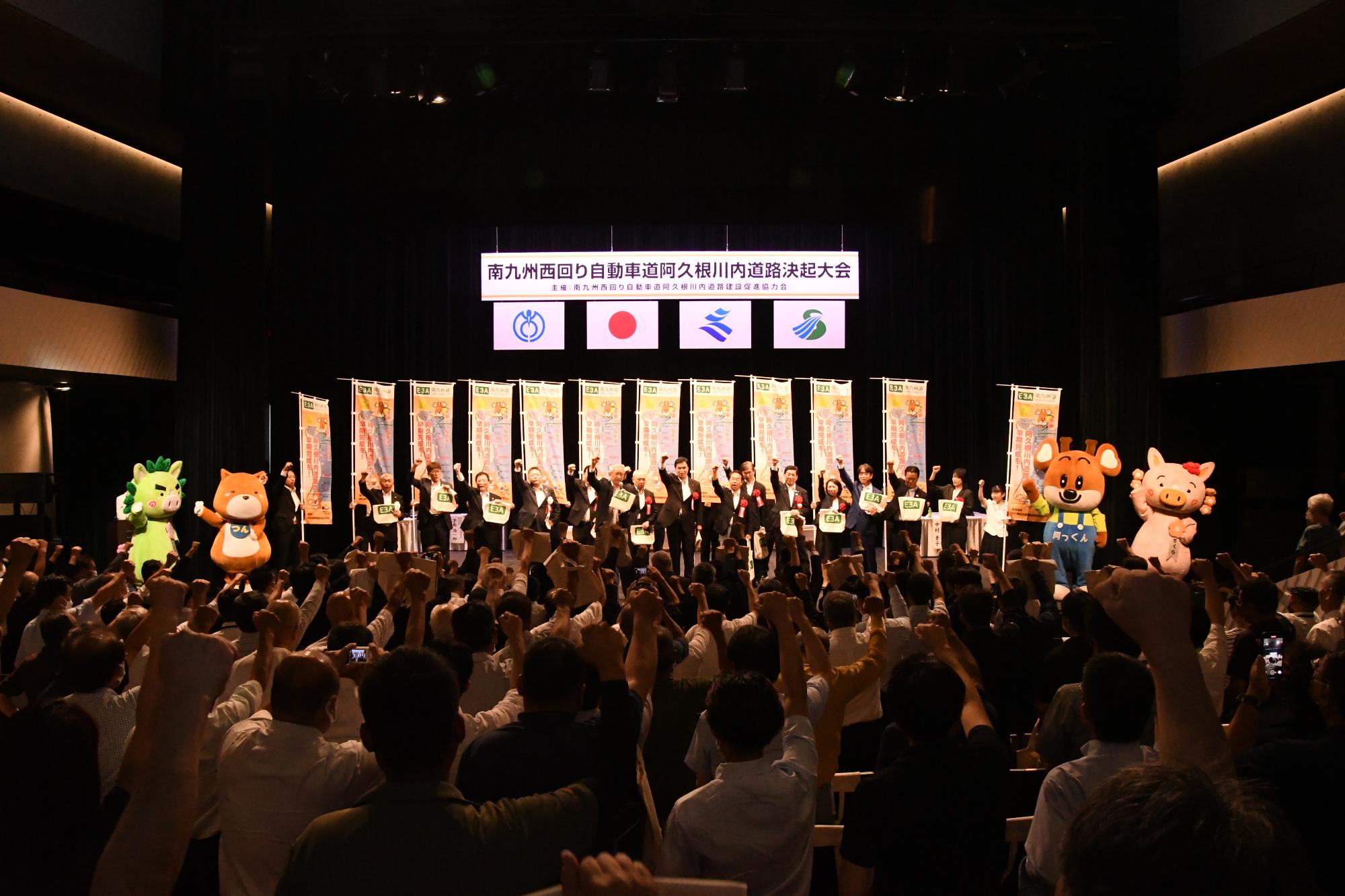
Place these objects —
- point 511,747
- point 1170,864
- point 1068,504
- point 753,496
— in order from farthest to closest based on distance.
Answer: point 753,496 → point 1068,504 → point 511,747 → point 1170,864

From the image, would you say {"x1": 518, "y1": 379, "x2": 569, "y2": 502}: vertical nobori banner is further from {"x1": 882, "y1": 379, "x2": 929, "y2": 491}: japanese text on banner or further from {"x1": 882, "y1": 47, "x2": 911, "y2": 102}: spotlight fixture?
{"x1": 882, "y1": 47, "x2": 911, "y2": 102}: spotlight fixture

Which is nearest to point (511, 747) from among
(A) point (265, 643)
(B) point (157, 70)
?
(A) point (265, 643)

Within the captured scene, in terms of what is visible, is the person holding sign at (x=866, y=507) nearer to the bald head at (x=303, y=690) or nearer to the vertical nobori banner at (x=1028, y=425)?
the vertical nobori banner at (x=1028, y=425)

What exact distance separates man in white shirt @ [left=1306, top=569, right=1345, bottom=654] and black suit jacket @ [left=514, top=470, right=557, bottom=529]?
864 centimetres

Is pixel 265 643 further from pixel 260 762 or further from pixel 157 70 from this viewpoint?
pixel 157 70

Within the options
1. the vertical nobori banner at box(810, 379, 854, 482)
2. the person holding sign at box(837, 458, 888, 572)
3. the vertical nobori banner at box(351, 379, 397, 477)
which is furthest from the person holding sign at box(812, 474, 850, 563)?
the vertical nobori banner at box(351, 379, 397, 477)

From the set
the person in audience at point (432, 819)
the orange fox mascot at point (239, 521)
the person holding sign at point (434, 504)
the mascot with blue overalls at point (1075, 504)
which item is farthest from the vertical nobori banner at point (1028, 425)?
the person in audience at point (432, 819)

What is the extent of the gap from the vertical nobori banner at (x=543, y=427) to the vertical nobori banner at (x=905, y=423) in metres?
3.83

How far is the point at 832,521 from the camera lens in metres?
11.1

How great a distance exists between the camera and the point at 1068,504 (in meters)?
9.74

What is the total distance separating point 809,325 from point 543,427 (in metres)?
3.49

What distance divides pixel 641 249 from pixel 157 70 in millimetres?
5766

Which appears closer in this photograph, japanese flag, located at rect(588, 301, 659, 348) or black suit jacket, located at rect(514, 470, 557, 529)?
black suit jacket, located at rect(514, 470, 557, 529)

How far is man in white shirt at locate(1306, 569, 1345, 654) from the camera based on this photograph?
387 cm
